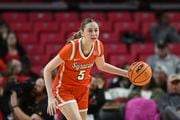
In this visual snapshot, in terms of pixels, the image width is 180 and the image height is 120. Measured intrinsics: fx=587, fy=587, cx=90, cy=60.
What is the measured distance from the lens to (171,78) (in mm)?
7238

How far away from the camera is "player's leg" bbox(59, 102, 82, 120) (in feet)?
18.1

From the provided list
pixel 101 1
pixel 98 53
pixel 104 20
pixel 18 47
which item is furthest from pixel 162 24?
pixel 98 53

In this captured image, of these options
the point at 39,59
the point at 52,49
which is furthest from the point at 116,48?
the point at 39,59

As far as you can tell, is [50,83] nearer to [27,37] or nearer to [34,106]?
[34,106]

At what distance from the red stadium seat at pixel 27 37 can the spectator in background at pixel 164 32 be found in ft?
6.96

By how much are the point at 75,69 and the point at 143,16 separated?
5.41 metres

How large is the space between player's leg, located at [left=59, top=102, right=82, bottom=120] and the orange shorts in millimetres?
46

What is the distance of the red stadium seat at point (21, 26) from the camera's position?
10.2 m

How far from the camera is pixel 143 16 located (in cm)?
1096

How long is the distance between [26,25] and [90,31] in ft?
15.9

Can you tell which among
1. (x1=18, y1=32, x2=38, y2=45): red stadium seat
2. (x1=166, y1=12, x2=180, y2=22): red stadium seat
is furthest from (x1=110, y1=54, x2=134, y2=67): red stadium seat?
(x1=166, y1=12, x2=180, y2=22): red stadium seat

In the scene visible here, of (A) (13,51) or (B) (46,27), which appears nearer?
(A) (13,51)

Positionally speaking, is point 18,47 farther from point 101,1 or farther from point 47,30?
point 101,1

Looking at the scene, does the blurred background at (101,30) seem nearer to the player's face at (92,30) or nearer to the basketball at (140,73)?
the basketball at (140,73)
